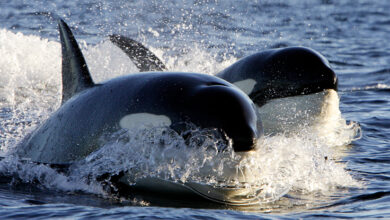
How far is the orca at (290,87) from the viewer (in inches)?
340

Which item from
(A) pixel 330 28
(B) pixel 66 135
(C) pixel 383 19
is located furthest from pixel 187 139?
(C) pixel 383 19

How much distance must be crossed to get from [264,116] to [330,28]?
699 inches

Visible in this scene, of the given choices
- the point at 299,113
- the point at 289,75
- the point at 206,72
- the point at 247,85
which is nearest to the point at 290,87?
the point at 289,75

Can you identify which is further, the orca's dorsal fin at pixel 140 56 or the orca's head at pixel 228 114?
the orca's dorsal fin at pixel 140 56

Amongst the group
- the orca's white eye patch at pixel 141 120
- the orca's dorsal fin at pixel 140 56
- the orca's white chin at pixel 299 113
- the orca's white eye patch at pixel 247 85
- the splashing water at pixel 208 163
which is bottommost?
the splashing water at pixel 208 163

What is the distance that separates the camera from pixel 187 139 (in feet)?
17.8

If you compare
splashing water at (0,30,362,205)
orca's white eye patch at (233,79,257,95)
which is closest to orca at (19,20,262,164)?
splashing water at (0,30,362,205)

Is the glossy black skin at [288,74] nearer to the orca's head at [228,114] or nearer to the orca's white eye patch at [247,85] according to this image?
the orca's white eye patch at [247,85]

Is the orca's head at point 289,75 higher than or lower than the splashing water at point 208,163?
higher

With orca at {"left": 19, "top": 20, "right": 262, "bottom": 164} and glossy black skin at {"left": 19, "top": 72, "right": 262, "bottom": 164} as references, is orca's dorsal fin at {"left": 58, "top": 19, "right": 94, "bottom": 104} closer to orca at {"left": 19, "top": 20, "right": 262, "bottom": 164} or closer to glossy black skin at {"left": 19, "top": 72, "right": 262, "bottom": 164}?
orca at {"left": 19, "top": 20, "right": 262, "bottom": 164}

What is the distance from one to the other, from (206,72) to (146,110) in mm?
8875

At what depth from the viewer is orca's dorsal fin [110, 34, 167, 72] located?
932cm

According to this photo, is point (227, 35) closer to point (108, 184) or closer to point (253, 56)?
point (253, 56)

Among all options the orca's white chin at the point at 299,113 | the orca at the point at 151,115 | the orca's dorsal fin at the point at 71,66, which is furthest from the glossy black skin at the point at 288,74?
the orca at the point at 151,115
